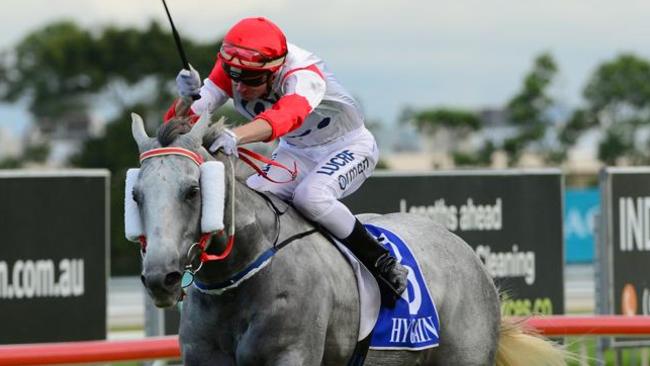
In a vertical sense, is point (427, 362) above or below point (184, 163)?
below

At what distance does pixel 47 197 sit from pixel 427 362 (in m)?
3.43

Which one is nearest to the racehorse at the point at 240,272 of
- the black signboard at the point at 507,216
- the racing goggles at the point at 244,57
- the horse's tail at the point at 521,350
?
the racing goggles at the point at 244,57

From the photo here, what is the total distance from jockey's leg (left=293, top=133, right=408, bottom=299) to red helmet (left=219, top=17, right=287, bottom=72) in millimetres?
531

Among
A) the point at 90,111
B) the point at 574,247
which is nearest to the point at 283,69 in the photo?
the point at 574,247

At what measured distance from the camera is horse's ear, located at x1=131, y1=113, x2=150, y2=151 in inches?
189

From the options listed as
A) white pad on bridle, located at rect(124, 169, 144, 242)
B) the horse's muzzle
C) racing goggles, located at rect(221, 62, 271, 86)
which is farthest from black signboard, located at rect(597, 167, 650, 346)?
the horse's muzzle

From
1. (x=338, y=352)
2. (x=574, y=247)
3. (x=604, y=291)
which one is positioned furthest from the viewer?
(x=574, y=247)

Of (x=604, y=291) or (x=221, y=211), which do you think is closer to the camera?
(x=221, y=211)

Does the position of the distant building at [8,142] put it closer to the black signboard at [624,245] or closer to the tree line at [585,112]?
the tree line at [585,112]

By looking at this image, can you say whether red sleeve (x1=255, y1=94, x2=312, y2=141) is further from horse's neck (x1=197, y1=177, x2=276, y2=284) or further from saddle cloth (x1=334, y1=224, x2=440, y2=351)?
saddle cloth (x1=334, y1=224, x2=440, y2=351)

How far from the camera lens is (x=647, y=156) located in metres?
39.0

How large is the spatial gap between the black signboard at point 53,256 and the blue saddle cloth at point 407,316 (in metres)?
3.22

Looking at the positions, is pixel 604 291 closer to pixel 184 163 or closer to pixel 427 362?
pixel 427 362

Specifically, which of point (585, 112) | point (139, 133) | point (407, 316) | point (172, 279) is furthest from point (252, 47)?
point (585, 112)
